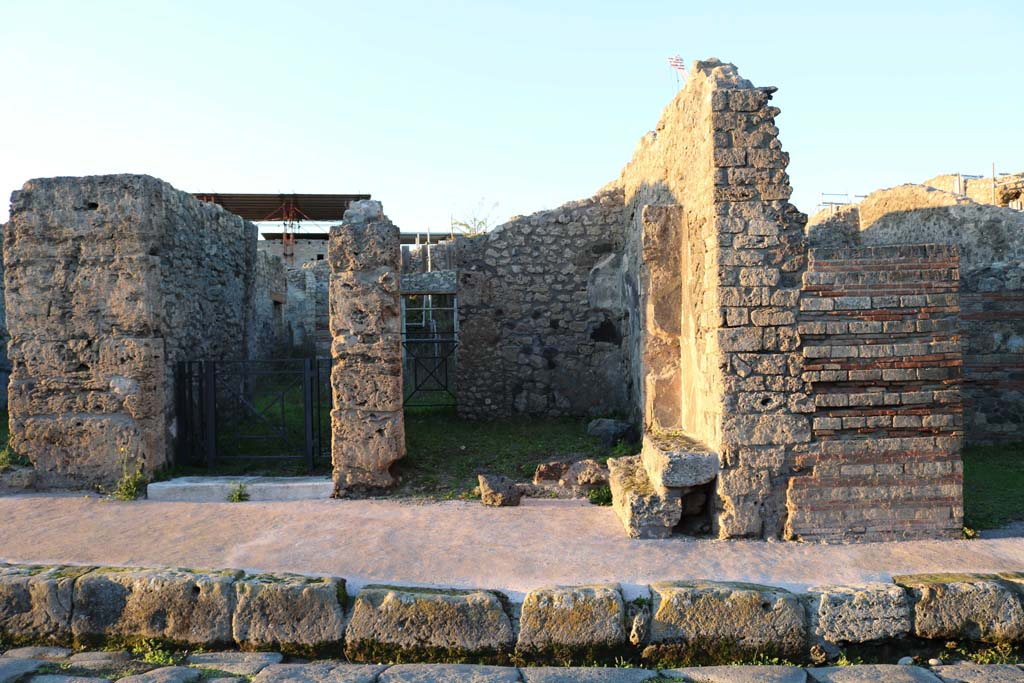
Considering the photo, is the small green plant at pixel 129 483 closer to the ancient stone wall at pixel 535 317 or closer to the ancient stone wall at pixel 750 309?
the ancient stone wall at pixel 535 317

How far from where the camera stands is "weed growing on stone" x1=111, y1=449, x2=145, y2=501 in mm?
6297

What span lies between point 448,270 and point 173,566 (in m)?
9.15

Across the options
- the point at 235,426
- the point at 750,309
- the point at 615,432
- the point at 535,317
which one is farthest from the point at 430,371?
the point at 750,309

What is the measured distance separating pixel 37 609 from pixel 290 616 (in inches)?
65.0

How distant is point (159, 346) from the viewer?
6.79m

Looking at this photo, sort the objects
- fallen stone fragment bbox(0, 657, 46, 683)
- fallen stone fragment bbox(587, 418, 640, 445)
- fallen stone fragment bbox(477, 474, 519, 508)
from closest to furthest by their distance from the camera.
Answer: fallen stone fragment bbox(0, 657, 46, 683)
fallen stone fragment bbox(477, 474, 519, 508)
fallen stone fragment bbox(587, 418, 640, 445)

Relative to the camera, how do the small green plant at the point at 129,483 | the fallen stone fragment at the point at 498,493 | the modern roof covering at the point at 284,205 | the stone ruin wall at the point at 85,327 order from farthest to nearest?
the modern roof covering at the point at 284,205
the stone ruin wall at the point at 85,327
the small green plant at the point at 129,483
the fallen stone fragment at the point at 498,493

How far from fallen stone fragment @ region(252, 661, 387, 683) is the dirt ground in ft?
1.65

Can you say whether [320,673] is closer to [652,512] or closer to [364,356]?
[652,512]

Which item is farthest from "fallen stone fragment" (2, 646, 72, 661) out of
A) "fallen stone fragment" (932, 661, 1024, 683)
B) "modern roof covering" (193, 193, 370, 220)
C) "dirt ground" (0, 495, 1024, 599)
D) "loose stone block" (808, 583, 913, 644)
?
"modern roof covering" (193, 193, 370, 220)

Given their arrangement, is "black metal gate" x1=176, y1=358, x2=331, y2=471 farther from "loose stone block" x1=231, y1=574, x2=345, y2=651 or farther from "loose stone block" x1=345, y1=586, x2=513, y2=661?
"loose stone block" x1=345, y1=586, x2=513, y2=661

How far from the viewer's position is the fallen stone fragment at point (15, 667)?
3.63 meters

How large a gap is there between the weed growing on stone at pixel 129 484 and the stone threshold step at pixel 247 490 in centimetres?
10

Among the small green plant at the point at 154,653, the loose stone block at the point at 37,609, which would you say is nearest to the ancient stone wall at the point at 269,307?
the loose stone block at the point at 37,609
